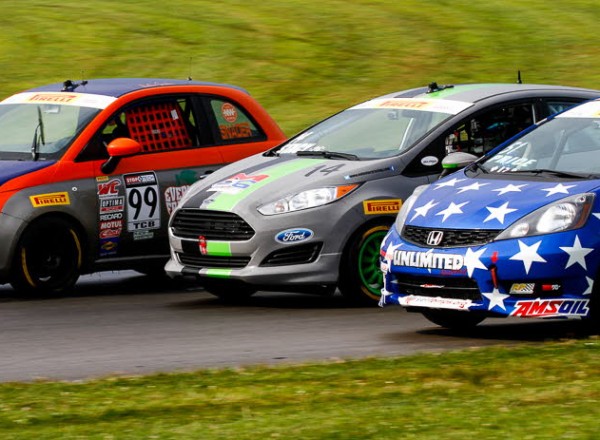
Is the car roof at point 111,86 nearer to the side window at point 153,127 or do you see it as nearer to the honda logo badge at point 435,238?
the side window at point 153,127

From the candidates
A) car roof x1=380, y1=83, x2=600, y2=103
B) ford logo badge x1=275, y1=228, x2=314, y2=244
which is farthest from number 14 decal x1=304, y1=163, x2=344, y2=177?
car roof x1=380, y1=83, x2=600, y2=103

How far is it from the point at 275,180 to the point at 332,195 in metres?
0.48

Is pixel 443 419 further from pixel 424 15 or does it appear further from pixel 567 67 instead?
pixel 424 15

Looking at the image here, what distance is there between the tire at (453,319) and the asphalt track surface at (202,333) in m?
0.06

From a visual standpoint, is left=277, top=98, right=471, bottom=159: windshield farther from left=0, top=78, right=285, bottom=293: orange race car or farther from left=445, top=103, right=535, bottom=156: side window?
left=0, top=78, right=285, bottom=293: orange race car

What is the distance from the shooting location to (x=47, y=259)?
12.2 meters

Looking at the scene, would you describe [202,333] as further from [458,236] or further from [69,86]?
[69,86]

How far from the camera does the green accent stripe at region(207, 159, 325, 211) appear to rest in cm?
1141

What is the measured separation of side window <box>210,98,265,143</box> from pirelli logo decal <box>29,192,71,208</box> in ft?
5.64

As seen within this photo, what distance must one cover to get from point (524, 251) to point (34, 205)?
445 cm

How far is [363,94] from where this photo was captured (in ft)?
81.6

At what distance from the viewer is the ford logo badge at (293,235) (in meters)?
11.2

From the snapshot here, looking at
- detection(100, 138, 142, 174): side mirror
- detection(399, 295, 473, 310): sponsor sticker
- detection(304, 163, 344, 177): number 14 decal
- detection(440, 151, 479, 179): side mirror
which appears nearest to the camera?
detection(399, 295, 473, 310): sponsor sticker

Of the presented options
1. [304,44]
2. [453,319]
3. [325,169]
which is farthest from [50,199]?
[304,44]
